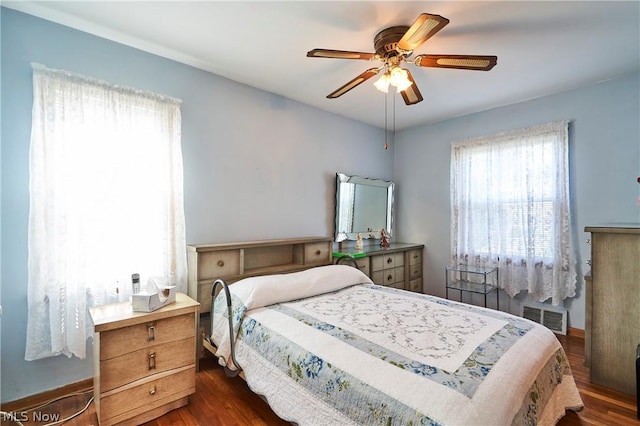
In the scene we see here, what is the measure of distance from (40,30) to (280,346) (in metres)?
2.59

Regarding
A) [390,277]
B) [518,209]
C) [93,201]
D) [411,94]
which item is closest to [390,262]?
[390,277]

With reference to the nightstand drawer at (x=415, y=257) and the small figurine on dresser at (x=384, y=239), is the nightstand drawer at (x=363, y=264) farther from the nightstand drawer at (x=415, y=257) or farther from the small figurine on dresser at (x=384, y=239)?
the nightstand drawer at (x=415, y=257)

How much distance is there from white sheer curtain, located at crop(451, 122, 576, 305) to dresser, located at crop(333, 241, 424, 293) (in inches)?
21.4

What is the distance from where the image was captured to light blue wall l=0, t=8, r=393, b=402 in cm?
185

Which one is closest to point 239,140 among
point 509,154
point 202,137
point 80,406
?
point 202,137

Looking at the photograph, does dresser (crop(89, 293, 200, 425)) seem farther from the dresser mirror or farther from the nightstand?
the nightstand

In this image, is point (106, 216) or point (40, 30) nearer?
point (40, 30)

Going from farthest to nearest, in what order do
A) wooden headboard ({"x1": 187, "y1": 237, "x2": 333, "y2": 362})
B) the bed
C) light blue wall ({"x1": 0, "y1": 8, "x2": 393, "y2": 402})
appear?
wooden headboard ({"x1": 187, "y1": 237, "x2": 333, "y2": 362}) → light blue wall ({"x1": 0, "y1": 8, "x2": 393, "y2": 402}) → the bed

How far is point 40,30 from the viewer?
1937 mm

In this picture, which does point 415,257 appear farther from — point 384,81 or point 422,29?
point 422,29

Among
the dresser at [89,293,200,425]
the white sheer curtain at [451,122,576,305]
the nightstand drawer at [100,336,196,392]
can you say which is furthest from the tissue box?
the white sheer curtain at [451,122,576,305]

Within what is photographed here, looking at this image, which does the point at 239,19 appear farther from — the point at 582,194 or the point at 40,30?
the point at 582,194

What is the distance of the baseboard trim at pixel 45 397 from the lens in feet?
5.98

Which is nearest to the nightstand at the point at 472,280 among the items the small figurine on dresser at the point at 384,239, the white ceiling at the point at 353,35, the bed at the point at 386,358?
the small figurine on dresser at the point at 384,239
